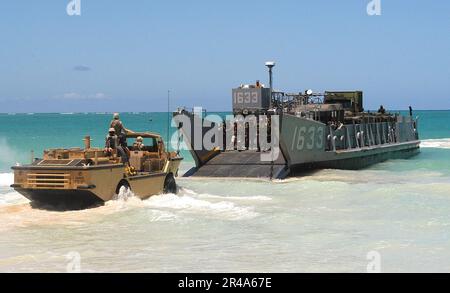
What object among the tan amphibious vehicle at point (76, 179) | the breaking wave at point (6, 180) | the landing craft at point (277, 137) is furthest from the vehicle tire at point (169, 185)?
the breaking wave at point (6, 180)

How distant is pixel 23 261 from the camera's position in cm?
1102

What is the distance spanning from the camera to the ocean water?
1091 cm

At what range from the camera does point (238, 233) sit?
1337 cm

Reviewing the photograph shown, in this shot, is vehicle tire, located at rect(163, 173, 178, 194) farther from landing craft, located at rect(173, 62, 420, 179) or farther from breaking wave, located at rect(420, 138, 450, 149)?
breaking wave, located at rect(420, 138, 450, 149)

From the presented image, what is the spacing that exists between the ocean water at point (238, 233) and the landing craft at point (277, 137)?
391 centimetres

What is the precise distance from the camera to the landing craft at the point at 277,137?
24.3m

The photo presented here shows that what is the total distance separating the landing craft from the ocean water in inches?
154
